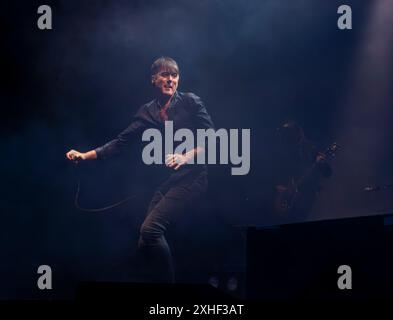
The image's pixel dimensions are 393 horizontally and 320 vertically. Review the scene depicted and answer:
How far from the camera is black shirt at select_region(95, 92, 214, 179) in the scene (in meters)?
4.97

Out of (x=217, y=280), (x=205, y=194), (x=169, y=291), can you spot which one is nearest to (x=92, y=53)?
(x=205, y=194)

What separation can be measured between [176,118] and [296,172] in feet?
4.25

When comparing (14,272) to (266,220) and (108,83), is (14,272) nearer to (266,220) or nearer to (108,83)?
(108,83)

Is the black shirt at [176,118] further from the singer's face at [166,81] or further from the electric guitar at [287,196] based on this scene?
the electric guitar at [287,196]

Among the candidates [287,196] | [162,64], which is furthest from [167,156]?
[287,196]

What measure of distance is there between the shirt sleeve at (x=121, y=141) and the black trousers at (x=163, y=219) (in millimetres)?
557

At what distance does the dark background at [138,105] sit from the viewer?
488cm

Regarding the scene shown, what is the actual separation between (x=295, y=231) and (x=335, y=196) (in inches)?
105

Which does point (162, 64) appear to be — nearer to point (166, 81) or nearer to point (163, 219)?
point (166, 81)

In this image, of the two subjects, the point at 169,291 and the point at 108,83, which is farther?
the point at 108,83

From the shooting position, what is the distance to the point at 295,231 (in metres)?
2.57

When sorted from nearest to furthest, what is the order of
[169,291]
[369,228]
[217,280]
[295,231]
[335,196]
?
1. [169,291]
2. [369,228]
3. [295,231]
4. [217,280]
5. [335,196]

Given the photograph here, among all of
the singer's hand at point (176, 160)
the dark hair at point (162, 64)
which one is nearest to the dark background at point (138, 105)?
the dark hair at point (162, 64)

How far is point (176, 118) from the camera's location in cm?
501
